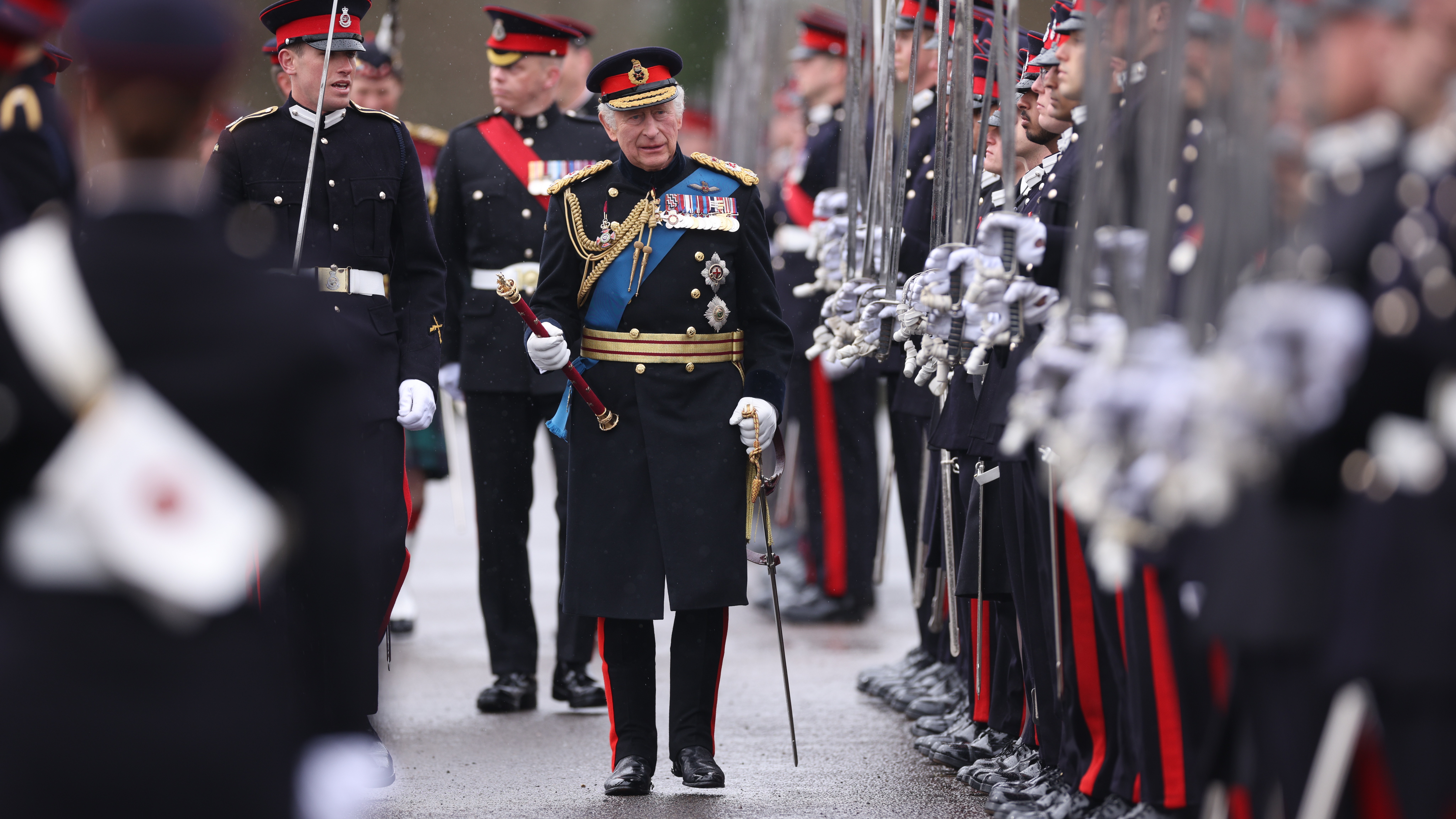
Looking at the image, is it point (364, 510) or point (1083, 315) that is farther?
point (1083, 315)

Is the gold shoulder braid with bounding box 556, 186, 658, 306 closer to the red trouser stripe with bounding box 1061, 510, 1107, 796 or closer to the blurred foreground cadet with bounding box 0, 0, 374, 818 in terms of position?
the red trouser stripe with bounding box 1061, 510, 1107, 796

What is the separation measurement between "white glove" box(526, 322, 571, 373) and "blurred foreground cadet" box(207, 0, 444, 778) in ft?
1.76

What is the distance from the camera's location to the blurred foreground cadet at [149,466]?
7.23 ft

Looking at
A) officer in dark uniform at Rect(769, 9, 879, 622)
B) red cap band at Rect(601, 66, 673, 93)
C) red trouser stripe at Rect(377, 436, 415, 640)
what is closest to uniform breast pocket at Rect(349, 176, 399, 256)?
red trouser stripe at Rect(377, 436, 415, 640)

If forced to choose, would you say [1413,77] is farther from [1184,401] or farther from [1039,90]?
[1039,90]

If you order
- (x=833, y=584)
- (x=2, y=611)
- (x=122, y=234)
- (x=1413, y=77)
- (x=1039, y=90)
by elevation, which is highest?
(x=1039, y=90)

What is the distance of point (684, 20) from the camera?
12.9 meters

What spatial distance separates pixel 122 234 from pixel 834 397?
19.5 ft

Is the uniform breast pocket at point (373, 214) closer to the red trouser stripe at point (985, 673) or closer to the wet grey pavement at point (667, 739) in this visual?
the wet grey pavement at point (667, 739)

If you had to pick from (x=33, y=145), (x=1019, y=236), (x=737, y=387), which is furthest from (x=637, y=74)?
Answer: (x=33, y=145)

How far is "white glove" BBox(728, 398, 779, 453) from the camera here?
492 centimetres

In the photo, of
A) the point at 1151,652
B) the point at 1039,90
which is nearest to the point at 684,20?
the point at 1039,90

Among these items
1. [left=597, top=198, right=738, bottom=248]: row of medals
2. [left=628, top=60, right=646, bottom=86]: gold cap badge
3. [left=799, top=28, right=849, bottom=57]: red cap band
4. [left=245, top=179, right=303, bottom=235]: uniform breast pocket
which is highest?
[left=799, top=28, right=849, bottom=57]: red cap band

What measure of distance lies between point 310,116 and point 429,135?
11.7 ft
